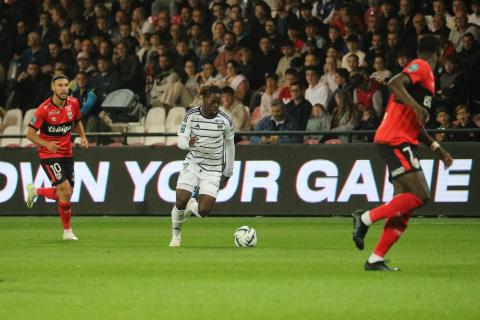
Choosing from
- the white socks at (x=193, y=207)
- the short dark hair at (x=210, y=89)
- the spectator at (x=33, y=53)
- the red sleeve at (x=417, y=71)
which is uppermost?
the red sleeve at (x=417, y=71)

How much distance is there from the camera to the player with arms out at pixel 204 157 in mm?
15188

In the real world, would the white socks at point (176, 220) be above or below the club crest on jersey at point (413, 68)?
below

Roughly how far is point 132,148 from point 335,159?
412 cm

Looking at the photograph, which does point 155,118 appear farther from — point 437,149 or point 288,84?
point 437,149

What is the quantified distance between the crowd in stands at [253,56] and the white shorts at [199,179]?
6.33 metres

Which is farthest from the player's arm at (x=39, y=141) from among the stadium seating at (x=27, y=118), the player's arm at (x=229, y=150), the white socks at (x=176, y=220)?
the stadium seating at (x=27, y=118)

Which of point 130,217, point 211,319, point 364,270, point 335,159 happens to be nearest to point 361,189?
point 335,159

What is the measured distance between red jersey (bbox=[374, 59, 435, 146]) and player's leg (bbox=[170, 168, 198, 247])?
432 centimetres

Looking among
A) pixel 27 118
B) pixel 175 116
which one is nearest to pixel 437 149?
pixel 175 116

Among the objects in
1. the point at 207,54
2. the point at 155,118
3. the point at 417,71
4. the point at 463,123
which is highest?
the point at 417,71

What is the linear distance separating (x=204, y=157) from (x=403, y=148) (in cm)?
471

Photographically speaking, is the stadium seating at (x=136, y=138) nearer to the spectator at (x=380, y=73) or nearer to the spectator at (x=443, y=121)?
the spectator at (x=380, y=73)

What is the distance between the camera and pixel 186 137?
15.0 meters

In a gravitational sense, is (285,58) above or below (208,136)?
above
